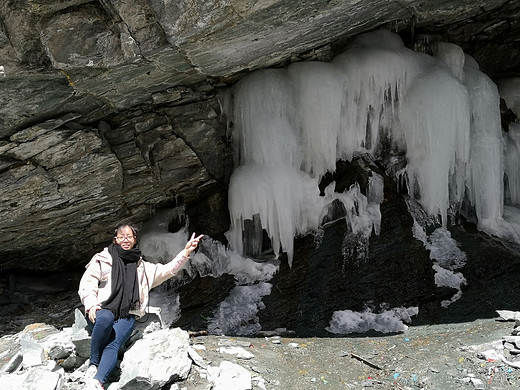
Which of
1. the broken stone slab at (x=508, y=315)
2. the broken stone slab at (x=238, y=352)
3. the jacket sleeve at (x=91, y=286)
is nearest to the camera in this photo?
the jacket sleeve at (x=91, y=286)

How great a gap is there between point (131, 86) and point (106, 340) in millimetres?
3603

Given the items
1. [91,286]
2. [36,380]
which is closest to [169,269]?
[91,286]

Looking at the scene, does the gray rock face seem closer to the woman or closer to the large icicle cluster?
the large icicle cluster

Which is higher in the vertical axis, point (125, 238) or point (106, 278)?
point (125, 238)

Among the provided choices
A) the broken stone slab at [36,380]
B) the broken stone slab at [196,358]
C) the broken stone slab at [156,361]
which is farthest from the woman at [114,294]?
the broken stone slab at [196,358]

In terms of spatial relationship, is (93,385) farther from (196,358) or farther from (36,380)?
(196,358)

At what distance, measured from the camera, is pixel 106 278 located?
5.83 metres

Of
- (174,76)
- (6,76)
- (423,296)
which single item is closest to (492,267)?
(423,296)

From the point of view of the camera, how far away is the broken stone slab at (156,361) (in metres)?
5.39

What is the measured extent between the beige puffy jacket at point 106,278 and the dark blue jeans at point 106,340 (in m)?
0.18

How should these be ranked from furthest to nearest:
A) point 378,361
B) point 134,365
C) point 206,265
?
point 206,265 < point 378,361 < point 134,365

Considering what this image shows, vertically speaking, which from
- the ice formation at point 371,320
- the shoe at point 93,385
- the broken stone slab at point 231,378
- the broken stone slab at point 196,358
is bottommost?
the ice formation at point 371,320

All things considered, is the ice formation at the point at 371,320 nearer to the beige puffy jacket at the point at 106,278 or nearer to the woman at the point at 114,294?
the beige puffy jacket at the point at 106,278

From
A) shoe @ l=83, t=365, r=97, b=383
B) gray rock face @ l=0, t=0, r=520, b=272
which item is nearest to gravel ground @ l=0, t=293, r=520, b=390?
shoe @ l=83, t=365, r=97, b=383
